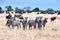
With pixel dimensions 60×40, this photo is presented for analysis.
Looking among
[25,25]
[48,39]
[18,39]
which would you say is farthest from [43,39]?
[25,25]

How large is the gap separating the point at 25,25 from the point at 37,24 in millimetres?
1448

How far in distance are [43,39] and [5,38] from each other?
2.47 meters

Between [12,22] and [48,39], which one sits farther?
[12,22]

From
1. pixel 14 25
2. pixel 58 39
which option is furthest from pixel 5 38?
pixel 14 25

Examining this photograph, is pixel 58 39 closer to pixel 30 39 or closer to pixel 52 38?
pixel 52 38

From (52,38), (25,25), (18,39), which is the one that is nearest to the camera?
(18,39)

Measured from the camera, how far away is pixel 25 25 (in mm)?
22766

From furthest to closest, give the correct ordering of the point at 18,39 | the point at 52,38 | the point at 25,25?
1. the point at 25,25
2. the point at 52,38
3. the point at 18,39

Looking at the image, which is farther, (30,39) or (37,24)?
(37,24)

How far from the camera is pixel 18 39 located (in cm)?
1434

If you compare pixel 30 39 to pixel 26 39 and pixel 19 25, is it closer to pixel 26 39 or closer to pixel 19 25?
pixel 26 39

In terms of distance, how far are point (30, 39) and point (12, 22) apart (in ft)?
27.8

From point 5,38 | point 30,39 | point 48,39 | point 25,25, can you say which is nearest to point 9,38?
point 5,38

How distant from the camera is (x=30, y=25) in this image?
74.9ft
